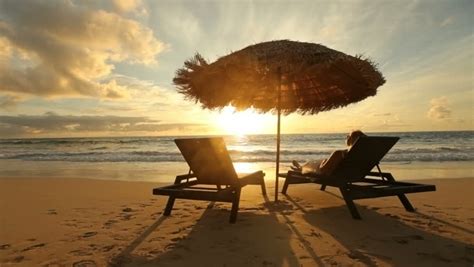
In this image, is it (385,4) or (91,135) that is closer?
(385,4)

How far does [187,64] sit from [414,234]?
405cm

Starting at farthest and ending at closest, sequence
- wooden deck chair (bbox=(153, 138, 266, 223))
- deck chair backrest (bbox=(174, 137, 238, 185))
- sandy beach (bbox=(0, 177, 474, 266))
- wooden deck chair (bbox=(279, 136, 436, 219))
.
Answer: deck chair backrest (bbox=(174, 137, 238, 185)) → wooden deck chair (bbox=(279, 136, 436, 219)) → wooden deck chair (bbox=(153, 138, 266, 223)) → sandy beach (bbox=(0, 177, 474, 266))

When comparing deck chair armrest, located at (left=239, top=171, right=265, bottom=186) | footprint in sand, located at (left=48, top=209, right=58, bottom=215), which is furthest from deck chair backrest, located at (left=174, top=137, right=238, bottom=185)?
footprint in sand, located at (left=48, top=209, right=58, bottom=215)

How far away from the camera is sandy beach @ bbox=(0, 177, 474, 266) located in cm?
338

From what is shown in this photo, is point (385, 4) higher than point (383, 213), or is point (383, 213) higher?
point (385, 4)

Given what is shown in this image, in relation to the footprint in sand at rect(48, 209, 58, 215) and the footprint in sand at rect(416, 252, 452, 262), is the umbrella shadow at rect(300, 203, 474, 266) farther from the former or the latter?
the footprint in sand at rect(48, 209, 58, 215)

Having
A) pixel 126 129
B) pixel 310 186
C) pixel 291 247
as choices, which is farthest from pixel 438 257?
pixel 126 129

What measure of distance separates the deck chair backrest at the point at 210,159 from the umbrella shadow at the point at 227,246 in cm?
60

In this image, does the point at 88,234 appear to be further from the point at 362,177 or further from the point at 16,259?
the point at 362,177

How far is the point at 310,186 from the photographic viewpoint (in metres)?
8.13

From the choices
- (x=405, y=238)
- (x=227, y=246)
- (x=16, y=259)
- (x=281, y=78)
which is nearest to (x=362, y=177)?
(x=405, y=238)

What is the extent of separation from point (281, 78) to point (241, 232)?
310cm

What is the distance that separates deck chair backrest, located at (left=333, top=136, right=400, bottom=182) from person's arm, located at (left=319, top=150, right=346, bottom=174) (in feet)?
0.40

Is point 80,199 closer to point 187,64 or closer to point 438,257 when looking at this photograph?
point 187,64
